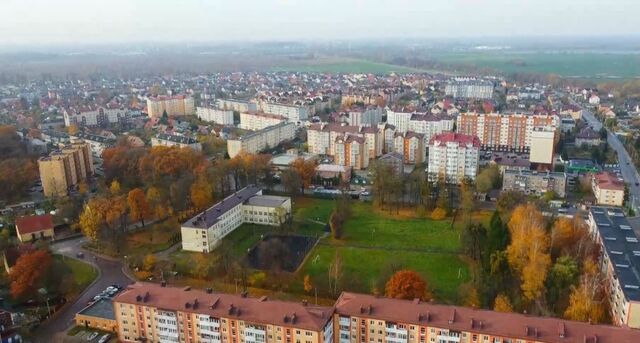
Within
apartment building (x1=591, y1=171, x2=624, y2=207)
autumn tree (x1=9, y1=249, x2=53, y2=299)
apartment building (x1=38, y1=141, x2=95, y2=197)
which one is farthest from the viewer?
apartment building (x1=38, y1=141, x2=95, y2=197)

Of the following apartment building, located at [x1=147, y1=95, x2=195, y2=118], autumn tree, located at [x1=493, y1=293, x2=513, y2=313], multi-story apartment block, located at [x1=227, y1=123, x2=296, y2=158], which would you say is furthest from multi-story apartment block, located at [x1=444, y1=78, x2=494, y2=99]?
autumn tree, located at [x1=493, y1=293, x2=513, y2=313]

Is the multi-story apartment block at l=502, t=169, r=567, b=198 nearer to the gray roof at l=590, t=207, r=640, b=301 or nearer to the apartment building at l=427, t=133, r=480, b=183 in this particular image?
the apartment building at l=427, t=133, r=480, b=183

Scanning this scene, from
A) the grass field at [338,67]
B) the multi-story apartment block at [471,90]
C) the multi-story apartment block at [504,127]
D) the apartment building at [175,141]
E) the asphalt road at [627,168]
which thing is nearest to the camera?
the asphalt road at [627,168]

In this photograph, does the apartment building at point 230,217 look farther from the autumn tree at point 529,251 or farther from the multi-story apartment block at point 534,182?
the multi-story apartment block at point 534,182

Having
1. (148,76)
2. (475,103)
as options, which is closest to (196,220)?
(475,103)

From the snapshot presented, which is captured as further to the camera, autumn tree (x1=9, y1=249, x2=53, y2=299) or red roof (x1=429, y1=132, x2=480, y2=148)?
red roof (x1=429, y1=132, x2=480, y2=148)

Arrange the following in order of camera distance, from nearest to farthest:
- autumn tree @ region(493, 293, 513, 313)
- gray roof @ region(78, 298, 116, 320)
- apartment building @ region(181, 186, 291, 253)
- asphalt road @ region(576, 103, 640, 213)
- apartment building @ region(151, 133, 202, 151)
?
autumn tree @ region(493, 293, 513, 313) < gray roof @ region(78, 298, 116, 320) < apartment building @ region(181, 186, 291, 253) < asphalt road @ region(576, 103, 640, 213) < apartment building @ region(151, 133, 202, 151)

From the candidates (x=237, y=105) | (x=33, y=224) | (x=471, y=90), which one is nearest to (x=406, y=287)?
(x=33, y=224)

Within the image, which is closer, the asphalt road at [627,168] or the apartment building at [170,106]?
the asphalt road at [627,168]

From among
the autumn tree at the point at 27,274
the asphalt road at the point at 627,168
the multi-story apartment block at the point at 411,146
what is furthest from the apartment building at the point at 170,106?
the asphalt road at the point at 627,168
